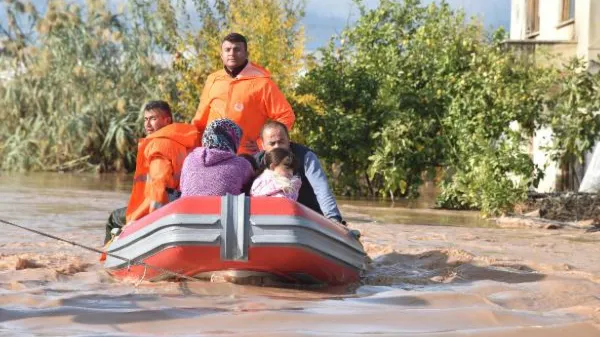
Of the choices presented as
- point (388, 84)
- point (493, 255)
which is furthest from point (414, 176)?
point (493, 255)

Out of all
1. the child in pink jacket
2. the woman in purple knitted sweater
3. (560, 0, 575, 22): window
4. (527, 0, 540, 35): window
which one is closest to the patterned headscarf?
the woman in purple knitted sweater

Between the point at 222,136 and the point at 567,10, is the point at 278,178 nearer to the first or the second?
the point at 222,136

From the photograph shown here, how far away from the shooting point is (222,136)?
810 cm

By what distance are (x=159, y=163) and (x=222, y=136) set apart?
882 millimetres

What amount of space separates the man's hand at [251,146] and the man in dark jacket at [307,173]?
0.64 metres

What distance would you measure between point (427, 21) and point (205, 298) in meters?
16.7

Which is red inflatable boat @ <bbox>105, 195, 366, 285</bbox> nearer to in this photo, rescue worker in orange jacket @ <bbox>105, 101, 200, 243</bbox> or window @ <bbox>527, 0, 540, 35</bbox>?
rescue worker in orange jacket @ <bbox>105, 101, 200, 243</bbox>

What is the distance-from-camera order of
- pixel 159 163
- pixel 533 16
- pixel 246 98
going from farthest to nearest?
pixel 533 16 → pixel 246 98 → pixel 159 163

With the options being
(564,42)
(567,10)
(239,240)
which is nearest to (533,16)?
(567,10)

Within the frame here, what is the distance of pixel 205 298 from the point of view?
7.25 metres

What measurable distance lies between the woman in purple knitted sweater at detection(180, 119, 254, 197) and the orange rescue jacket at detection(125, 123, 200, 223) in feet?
1.86

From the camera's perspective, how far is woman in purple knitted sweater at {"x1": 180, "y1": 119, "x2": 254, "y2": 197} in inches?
313

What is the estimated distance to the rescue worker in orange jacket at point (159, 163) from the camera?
872 centimetres

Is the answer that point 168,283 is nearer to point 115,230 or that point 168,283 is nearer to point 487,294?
point 115,230
